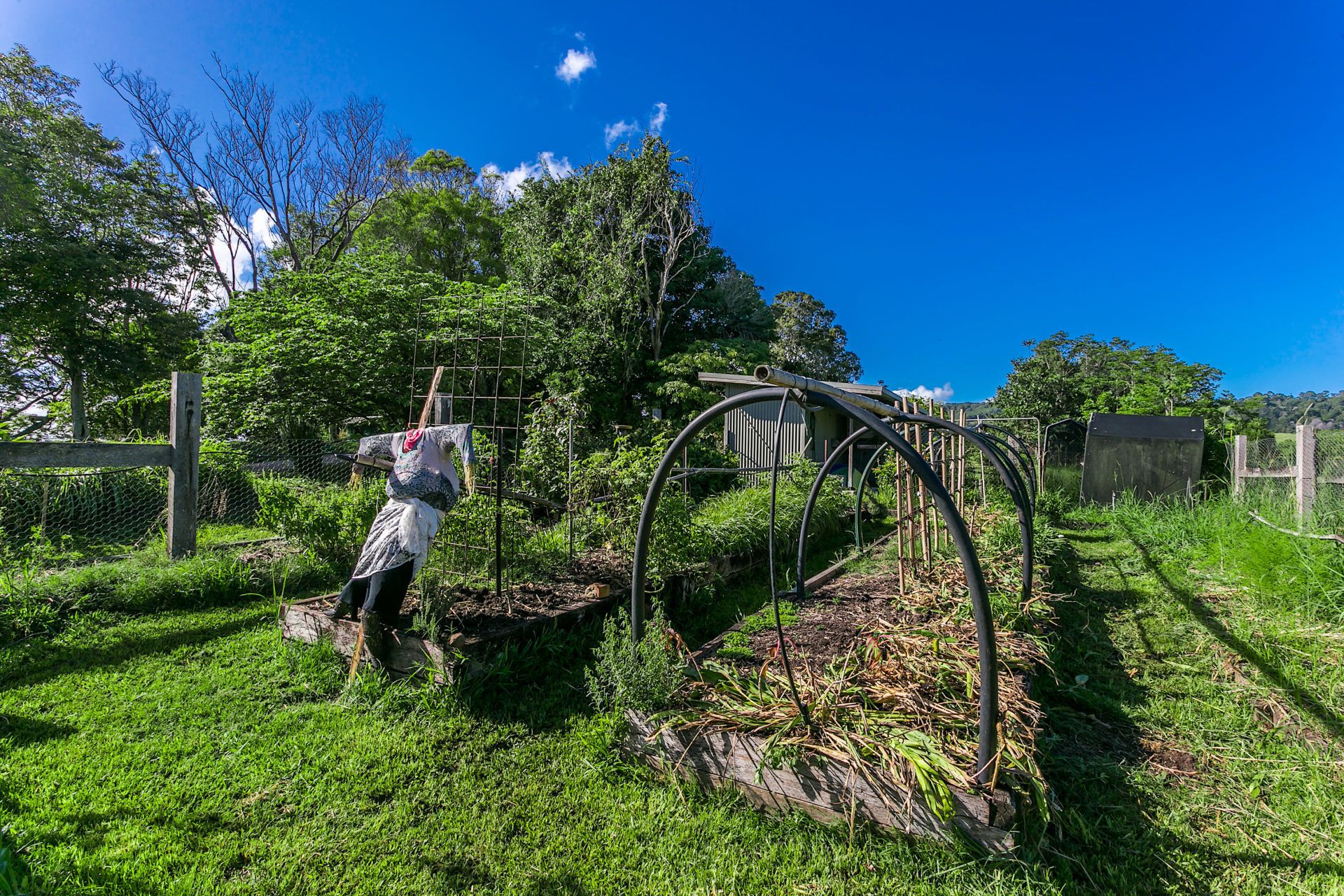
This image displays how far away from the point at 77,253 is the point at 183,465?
12.0 m

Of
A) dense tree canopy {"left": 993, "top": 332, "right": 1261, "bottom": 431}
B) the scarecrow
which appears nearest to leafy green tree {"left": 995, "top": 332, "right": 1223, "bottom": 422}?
dense tree canopy {"left": 993, "top": 332, "right": 1261, "bottom": 431}

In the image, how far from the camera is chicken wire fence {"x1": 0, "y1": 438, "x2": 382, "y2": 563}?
537 cm

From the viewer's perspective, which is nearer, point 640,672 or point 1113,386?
point 640,672

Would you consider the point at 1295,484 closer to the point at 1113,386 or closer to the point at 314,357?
the point at 314,357

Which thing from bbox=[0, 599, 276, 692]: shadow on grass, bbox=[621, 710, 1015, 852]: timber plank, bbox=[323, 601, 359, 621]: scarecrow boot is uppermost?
bbox=[323, 601, 359, 621]: scarecrow boot

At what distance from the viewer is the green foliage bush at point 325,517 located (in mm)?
4898

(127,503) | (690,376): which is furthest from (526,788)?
(690,376)

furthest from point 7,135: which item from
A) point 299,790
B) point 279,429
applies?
point 299,790

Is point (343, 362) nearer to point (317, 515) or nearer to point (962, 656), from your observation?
point (317, 515)

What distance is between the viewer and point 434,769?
103 inches

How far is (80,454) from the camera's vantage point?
4.50 meters

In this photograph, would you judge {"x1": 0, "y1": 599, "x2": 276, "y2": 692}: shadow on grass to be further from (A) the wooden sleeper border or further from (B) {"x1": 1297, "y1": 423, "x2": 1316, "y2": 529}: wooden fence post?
(B) {"x1": 1297, "y1": 423, "x2": 1316, "y2": 529}: wooden fence post

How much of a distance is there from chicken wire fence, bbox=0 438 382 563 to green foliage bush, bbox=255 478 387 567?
18 cm

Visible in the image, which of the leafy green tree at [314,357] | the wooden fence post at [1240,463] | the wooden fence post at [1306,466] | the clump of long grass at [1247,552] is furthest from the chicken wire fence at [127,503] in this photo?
the wooden fence post at [1240,463]
